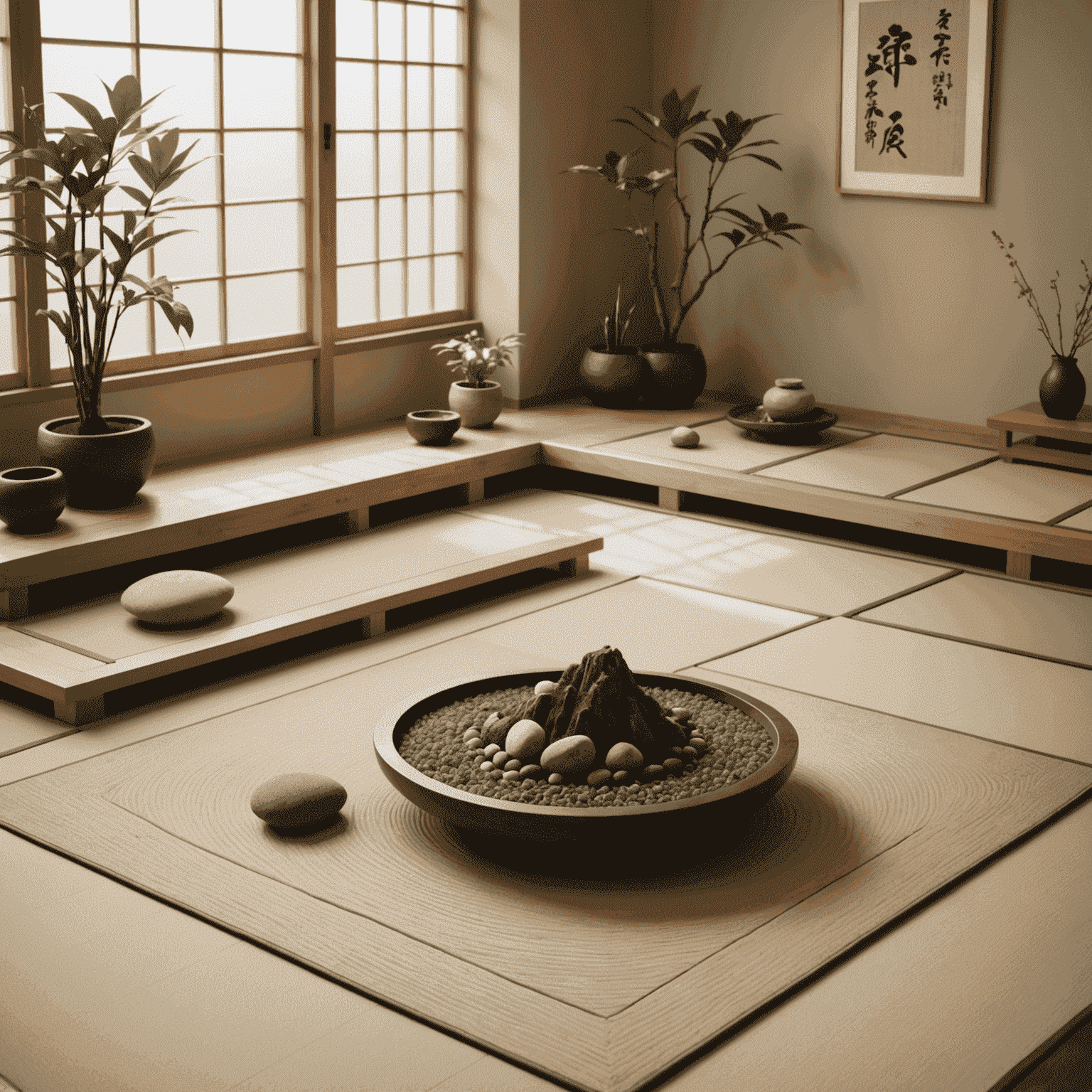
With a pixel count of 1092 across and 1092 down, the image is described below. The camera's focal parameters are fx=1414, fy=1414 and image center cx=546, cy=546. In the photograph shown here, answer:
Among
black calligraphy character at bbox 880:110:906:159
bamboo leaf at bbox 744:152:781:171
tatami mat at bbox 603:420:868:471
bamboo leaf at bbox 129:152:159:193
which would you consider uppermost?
black calligraphy character at bbox 880:110:906:159

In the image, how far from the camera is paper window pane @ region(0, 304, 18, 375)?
4902mm

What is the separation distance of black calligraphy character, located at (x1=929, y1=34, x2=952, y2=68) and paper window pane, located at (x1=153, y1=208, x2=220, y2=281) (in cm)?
300

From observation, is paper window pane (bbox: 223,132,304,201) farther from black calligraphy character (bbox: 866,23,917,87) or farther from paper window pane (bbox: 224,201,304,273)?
black calligraphy character (bbox: 866,23,917,87)

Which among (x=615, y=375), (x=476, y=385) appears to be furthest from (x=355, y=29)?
(x=615, y=375)

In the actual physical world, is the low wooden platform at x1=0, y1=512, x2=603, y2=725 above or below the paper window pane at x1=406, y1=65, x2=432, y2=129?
below

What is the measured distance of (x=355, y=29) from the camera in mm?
5902

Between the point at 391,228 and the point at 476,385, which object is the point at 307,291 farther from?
the point at 476,385

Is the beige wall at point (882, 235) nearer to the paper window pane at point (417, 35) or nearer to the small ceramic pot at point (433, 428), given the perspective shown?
the paper window pane at point (417, 35)

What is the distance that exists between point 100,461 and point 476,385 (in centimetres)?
199

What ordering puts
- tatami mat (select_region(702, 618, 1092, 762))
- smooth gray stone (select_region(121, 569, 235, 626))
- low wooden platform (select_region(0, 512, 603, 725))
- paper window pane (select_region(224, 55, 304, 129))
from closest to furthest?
1. tatami mat (select_region(702, 618, 1092, 762))
2. low wooden platform (select_region(0, 512, 603, 725))
3. smooth gray stone (select_region(121, 569, 235, 626))
4. paper window pane (select_region(224, 55, 304, 129))

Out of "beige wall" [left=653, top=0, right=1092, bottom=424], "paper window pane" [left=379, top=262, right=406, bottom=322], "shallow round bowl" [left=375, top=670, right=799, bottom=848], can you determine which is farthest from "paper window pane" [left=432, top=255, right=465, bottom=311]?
"shallow round bowl" [left=375, top=670, right=799, bottom=848]

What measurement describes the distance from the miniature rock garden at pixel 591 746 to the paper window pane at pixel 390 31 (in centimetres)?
386

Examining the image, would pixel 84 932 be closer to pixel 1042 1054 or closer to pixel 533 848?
pixel 533 848

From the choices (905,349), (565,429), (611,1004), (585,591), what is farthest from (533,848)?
(905,349)
